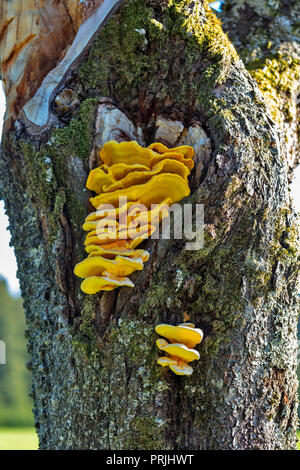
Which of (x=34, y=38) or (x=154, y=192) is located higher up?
(x=34, y=38)

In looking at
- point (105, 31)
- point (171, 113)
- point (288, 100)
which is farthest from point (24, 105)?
point (288, 100)

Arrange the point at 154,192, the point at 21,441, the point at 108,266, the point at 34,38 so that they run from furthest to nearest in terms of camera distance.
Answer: the point at 21,441 < the point at 34,38 < the point at 154,192 < the point at 108,266

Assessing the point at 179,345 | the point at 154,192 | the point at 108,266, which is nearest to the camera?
the point at 179,345

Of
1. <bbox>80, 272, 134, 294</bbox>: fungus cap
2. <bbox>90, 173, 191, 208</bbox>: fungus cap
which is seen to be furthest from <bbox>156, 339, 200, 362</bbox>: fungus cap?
<bbox>90, 173, 191, 208</bbox>: fungus cap

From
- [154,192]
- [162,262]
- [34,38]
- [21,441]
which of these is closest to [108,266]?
[162,262]

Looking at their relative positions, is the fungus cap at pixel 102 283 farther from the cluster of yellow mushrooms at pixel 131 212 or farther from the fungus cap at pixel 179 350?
the fungus cap at pixel 179 350

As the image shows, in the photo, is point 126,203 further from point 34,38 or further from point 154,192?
point 34,38

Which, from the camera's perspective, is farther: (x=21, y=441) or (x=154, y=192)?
(x=21, y=441)

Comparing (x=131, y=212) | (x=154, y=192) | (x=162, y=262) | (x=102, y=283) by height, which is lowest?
(x=102, y=283)

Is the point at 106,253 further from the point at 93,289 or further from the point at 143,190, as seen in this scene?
the point at 143,190
